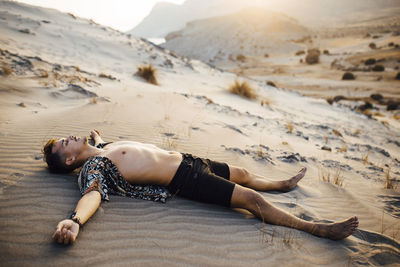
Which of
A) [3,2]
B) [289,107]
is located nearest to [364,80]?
[289,107]

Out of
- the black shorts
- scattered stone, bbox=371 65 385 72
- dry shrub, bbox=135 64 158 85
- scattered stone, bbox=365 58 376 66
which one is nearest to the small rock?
scattered stone, bbox=371 65 385 72

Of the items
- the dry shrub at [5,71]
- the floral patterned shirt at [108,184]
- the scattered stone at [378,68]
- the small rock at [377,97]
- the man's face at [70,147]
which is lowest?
the floral patterned shirt at [108,184]

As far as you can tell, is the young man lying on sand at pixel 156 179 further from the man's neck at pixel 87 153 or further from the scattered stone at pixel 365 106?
the scattered stone at pixel 365 106

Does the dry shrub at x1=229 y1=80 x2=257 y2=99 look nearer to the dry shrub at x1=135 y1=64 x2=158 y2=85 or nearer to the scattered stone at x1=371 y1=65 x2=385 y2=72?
the dry shrub at x1=135 y1=64 x2=158 y2=85

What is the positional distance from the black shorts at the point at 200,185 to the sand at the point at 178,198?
0.51 feet

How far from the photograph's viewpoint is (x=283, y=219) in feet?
7.63

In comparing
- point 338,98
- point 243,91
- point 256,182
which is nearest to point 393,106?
point 338,98

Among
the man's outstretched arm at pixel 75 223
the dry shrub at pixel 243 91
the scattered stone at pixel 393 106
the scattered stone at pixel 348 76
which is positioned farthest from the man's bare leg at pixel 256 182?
the scattered stone at pixel 348 76

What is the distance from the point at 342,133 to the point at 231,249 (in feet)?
21.4

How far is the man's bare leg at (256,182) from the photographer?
9.70ft

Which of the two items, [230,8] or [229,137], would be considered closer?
[229,137]

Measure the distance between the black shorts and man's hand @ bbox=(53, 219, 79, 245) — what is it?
994 mm

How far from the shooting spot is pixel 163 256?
182cm

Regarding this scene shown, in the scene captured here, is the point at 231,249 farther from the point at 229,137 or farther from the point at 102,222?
the point at 229,137
